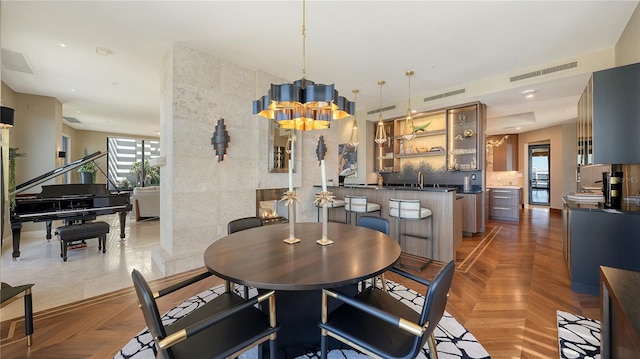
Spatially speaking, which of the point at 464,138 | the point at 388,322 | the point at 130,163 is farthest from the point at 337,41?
the point at 130,163

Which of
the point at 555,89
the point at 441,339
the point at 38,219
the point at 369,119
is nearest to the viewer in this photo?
the point at 441,339

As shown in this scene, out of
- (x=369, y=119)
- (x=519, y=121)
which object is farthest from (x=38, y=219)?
(x=519, y=121)

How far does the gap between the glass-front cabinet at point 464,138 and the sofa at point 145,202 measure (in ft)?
23.4

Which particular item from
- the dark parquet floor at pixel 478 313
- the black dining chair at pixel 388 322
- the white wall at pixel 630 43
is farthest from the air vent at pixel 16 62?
the white wall at pixel 630 43

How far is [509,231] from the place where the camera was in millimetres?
5410

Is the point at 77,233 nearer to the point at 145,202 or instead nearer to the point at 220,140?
the point at 220,140

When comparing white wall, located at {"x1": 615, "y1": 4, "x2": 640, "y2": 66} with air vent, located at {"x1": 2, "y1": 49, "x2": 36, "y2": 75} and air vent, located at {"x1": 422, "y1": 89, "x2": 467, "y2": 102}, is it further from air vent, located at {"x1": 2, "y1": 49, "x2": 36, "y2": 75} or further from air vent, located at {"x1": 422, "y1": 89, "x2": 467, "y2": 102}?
air vent, located at {"x1": 2, "y1": 49, "x2": 36, "y2": 75}

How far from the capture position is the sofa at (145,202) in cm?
642

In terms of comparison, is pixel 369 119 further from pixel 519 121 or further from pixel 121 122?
pixel 121 122

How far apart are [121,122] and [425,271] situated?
9.50m

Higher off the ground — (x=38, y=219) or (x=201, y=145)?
(x=201, y=145)

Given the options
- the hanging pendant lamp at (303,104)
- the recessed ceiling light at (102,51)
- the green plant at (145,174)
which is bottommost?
the green plant at (145,174)

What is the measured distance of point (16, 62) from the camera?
3.72 m

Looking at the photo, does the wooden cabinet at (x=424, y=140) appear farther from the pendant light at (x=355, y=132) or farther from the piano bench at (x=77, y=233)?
the piano bench at (x=77, y=233)
